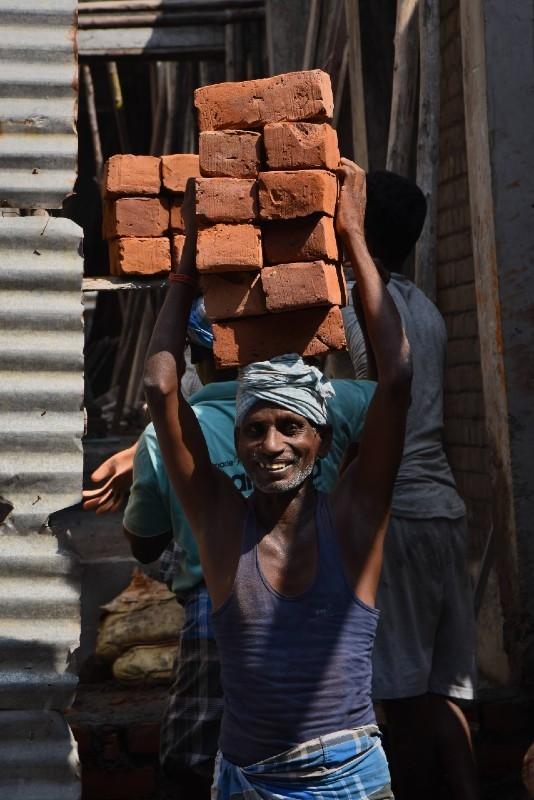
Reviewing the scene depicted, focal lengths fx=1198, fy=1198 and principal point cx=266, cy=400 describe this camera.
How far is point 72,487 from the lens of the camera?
10.0 feet

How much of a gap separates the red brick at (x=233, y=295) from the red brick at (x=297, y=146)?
273 mm

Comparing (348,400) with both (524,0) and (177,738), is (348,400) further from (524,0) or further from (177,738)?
(524,0)

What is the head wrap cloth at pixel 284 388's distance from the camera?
8.84ft

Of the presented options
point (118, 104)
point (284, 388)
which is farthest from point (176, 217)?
point (118, 104)

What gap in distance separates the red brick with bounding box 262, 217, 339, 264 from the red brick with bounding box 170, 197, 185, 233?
918mm

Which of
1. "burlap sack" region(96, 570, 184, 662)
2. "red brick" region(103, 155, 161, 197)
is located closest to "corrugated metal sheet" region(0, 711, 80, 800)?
"red brick" region(103, 155, 161, 197)

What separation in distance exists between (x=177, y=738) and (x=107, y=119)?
13.4 meters

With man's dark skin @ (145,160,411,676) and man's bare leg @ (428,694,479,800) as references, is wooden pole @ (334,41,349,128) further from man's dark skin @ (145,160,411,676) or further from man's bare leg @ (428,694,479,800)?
man's dark skin @ (145,160,411,676)

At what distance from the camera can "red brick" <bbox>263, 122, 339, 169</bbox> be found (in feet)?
9.19

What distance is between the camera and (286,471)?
2678 mm

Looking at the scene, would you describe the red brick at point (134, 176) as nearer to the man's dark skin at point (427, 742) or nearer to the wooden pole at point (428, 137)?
the man's dark skin at point (427, 742)

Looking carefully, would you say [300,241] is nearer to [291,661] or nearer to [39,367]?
[39,367]

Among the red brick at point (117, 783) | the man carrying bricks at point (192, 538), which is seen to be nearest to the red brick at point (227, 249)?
the man carrying bricks at point (192, 538)

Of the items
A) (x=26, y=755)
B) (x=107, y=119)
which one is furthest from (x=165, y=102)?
(x=26, y=755)
